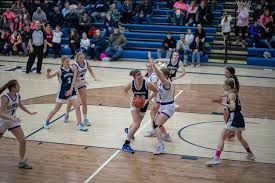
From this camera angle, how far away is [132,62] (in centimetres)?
2209

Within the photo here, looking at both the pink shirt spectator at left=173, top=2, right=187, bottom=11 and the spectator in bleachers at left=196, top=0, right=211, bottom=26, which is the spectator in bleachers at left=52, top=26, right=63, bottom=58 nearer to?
the pink shirt spectator at left=173, top=2, right=187, bottom=11

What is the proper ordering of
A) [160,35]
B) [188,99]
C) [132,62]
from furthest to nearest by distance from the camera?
[160,35] → [132,62] → [188,99]

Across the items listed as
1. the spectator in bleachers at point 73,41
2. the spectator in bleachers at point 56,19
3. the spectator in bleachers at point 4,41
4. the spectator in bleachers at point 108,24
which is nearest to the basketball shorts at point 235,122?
the spectator in bleachers at point 73,41

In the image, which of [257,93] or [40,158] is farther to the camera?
[257,93]

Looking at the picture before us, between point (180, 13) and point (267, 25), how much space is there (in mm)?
4157

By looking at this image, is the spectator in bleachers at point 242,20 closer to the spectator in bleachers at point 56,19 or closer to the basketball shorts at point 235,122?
the spectator in bleachers at point 56,19

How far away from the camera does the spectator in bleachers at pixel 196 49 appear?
21156 millimetres

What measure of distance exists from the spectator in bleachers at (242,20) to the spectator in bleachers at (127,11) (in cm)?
526

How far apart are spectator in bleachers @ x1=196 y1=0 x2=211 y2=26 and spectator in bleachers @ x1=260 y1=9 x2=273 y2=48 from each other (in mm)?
2701

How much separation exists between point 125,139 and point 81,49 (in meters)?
11.9

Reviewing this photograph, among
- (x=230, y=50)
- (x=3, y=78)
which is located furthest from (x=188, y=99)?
(x=230, y=50)

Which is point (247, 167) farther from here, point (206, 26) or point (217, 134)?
point (206, 26)

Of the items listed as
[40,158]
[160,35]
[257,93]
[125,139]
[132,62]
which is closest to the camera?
[40,158]

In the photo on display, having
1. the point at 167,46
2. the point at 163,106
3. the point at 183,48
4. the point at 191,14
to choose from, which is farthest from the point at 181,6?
the point at 163,106
